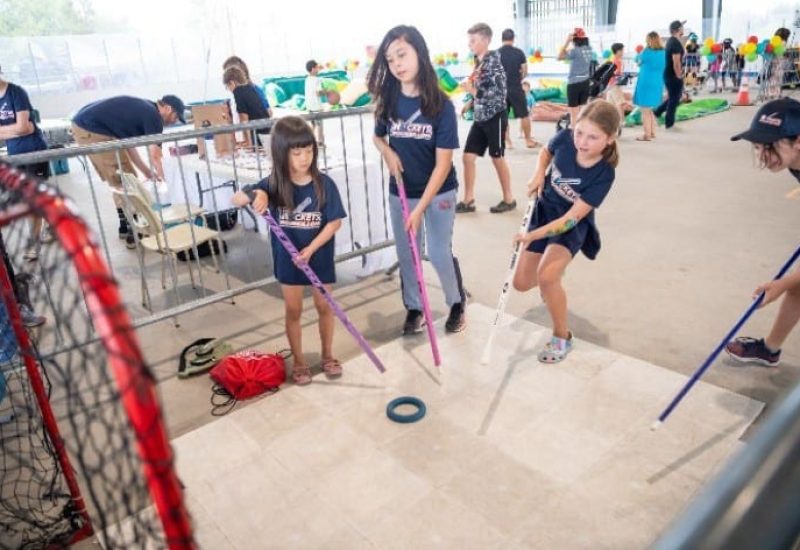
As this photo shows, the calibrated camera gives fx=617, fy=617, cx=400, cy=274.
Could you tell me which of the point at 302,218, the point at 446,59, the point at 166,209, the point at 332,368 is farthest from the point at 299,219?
the point at 446,59

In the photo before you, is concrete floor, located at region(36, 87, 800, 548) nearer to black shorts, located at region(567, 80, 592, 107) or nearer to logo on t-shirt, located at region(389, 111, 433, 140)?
logo on t-shirt, located at region(389, 111, 433, 140)

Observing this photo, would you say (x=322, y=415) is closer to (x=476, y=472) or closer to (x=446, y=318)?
(x=476, y=472)

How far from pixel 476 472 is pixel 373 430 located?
586 millimetres

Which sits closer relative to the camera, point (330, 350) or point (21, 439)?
point (21, 439)

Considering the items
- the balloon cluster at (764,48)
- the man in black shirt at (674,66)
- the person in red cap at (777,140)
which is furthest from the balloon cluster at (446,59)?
the person in red cap at (777,140)

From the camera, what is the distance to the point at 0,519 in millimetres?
2635

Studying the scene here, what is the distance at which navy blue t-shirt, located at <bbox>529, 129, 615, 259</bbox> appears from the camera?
3.29 metres

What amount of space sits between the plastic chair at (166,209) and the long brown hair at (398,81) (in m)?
1.66

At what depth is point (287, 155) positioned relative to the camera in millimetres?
3135

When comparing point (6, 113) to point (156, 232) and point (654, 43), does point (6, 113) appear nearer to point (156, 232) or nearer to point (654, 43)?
point (156, 232)

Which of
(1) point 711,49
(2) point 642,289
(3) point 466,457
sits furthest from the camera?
(1) point 711,49

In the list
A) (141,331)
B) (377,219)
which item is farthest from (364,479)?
(377,219)

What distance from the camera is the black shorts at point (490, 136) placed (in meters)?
6.32

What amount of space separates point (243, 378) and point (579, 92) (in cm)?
803
